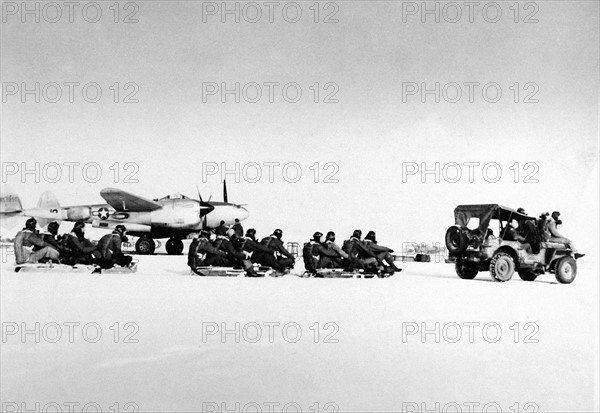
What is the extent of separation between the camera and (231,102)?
14.1ft

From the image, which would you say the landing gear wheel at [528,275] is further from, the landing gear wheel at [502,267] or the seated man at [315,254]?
the seated man at [315,254]

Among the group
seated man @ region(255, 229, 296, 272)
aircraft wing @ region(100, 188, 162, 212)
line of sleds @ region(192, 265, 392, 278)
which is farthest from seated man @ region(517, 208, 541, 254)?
aircraft wing @ region(100, 188, 162, 212)

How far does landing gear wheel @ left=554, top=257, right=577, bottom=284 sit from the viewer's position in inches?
168

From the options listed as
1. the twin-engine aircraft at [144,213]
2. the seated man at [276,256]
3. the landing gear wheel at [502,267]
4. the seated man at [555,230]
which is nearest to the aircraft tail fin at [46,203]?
the twin-engine aircraft at [144,213]

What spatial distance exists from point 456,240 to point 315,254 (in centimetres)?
90

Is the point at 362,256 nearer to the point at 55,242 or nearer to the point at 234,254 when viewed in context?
the point at 234,254

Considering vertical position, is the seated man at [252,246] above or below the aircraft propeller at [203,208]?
below

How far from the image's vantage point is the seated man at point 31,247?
14.0 feet

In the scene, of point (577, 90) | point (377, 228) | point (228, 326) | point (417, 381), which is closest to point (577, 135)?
point (577, 90)

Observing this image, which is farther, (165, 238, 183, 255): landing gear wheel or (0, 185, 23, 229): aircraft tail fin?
(165, 238, 183, 255): landing gear wheel

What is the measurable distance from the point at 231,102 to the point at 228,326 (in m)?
1.39

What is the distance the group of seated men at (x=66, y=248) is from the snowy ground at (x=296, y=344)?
113 millimetres

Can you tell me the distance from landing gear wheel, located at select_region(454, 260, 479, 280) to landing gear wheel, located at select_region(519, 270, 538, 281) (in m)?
0.30

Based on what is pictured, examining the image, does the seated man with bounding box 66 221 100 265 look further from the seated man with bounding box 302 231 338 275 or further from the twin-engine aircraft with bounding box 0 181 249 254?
the seated man with bounding box 302 231 338 275
